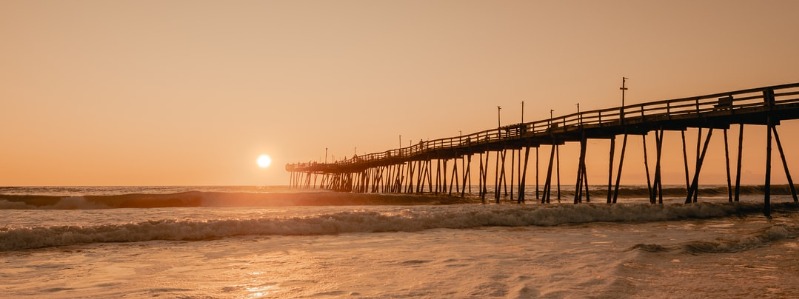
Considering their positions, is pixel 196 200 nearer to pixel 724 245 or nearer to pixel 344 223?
pixel 344 223

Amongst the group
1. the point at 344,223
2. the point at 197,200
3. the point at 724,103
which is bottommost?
the point at 197,200

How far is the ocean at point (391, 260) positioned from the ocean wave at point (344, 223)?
5 centimetres

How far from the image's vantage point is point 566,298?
6.32 metres

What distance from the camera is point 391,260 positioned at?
387 inches

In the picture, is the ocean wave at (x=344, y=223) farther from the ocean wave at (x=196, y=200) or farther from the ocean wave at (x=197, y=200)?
the ocean wave at (x=197, y=200)

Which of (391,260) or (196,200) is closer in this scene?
(391,260)

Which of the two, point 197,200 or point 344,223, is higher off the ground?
point 344,223

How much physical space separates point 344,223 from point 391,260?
7.06 m

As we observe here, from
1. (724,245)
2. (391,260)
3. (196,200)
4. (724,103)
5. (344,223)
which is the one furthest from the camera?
(196,200)

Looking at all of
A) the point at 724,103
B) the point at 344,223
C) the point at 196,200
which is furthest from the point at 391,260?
the point at 196,200

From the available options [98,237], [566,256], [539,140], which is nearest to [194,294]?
[566,256]

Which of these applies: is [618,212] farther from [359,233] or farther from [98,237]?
[98,237]

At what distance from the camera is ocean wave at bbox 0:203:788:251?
13648 millimetres

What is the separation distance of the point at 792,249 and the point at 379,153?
5148 cm
